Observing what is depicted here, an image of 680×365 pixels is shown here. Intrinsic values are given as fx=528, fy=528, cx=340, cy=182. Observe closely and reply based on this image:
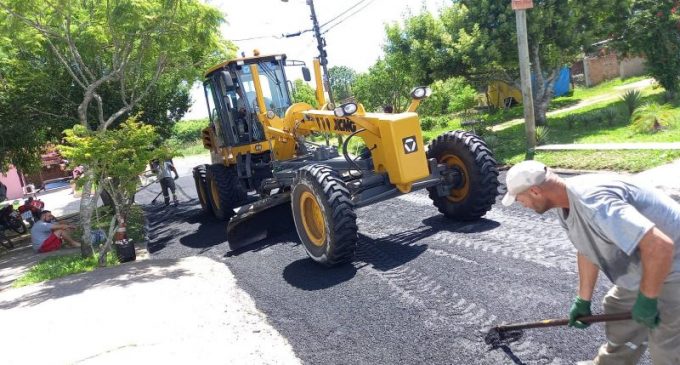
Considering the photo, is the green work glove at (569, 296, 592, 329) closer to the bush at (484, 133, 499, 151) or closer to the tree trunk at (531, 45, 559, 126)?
the bush at (484, 133, 499, 151)

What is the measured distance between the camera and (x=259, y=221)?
7.79m

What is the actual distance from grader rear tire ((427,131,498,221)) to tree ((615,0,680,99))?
404 inches

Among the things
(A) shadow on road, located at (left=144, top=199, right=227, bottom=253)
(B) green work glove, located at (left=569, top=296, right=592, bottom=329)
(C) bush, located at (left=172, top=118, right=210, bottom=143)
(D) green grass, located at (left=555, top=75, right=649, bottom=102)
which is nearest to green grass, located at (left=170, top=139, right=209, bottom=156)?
(C) bush, located at (left=172, top=118, right=210, bottom=143)

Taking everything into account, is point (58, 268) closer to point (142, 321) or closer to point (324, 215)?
point (142, 321)

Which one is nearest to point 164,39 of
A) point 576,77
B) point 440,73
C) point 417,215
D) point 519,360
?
point 417,215

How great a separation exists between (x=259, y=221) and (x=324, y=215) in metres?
2.29

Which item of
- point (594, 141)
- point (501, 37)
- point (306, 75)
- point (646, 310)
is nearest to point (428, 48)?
point (501, 37)

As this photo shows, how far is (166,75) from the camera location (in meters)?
13.2

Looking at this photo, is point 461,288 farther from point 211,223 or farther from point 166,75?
point 166,75

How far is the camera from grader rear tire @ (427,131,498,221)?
655 cm

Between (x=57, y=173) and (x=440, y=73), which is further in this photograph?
(x=57, y=173)

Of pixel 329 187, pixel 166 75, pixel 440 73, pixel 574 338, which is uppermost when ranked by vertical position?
pixel 166 75

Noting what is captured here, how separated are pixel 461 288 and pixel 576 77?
2739cm

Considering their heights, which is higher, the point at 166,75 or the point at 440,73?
the point at 166,75
